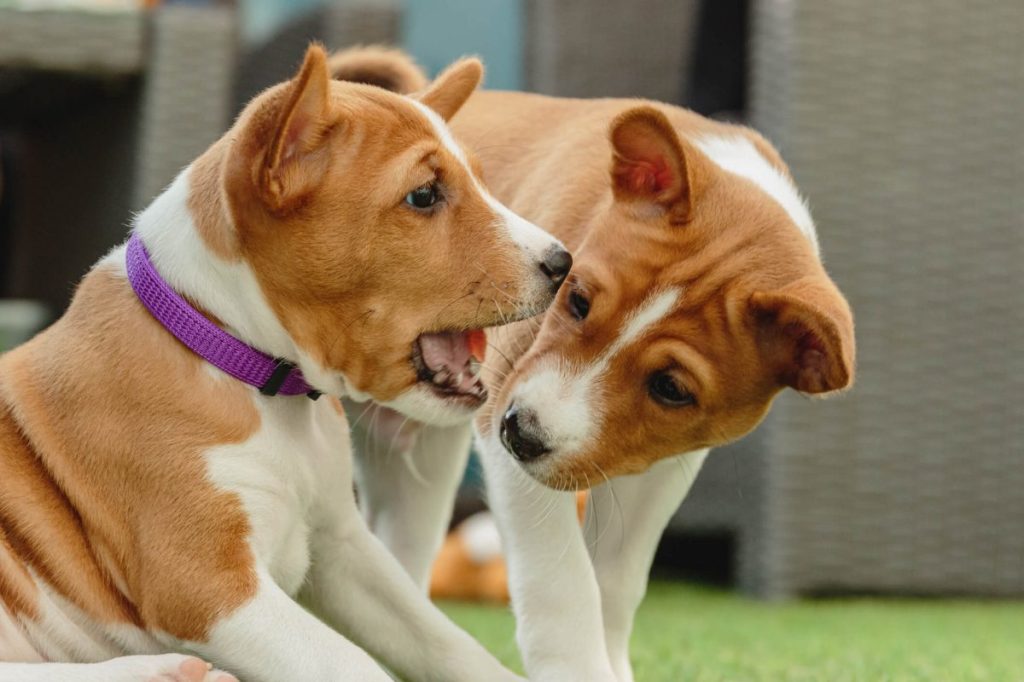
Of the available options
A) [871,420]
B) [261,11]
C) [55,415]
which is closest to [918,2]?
[871,420]

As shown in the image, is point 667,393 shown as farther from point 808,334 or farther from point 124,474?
point 124,474

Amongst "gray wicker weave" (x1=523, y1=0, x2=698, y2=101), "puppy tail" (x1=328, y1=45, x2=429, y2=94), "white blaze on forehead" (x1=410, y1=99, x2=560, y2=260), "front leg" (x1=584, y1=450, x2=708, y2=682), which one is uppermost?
"white blaze on forehead" (x1=410, y1=99, x2=560, y2=260)

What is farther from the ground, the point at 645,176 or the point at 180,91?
the point at 645,176

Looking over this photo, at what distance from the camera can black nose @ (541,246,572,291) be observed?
2.17m

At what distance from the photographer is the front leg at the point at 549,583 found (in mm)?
2330

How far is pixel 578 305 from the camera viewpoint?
7.63ft

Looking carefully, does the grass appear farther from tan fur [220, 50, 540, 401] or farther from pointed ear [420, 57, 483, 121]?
pointed ear [420, 57, 483, 121]

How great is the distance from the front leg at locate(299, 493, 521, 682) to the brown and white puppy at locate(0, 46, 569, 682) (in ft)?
0.42

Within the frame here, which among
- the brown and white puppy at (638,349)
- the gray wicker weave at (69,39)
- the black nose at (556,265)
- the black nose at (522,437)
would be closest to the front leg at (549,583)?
the brown and white puppy at (638,349)

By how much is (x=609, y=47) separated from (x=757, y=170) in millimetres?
2514

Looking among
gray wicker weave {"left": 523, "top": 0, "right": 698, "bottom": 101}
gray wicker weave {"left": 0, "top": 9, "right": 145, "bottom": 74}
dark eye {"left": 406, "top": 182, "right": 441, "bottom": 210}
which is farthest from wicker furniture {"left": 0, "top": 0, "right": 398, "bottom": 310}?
dark eye {"left": 406, "top": 182, "right": 441, "bottom": 210}

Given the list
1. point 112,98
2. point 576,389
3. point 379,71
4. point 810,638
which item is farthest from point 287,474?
point 112,98

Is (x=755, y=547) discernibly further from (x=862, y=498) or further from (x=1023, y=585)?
(x=1023, y=585)

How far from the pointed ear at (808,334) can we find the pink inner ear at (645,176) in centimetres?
27
